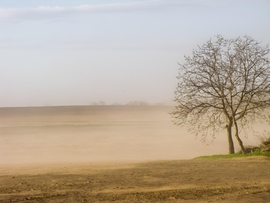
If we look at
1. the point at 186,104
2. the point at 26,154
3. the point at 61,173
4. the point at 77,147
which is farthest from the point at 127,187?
the point at 77,147

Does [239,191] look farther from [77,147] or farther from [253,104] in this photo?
[77,147]

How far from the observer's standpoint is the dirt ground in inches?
562

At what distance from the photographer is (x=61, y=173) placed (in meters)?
19.7

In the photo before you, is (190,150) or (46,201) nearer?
(46,201)

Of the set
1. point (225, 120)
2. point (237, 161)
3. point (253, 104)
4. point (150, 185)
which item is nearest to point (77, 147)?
point (225, 120)

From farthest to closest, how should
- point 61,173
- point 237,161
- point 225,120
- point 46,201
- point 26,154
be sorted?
point 26,154 < point 225,120 < point 237,161 < point 61,173 < point 46,201

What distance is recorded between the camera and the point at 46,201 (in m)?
13.7

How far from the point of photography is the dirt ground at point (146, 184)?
1428 cm

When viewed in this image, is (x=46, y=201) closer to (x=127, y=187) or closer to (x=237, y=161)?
(x=127, y=187)

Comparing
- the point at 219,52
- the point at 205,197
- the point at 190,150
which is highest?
the point at 219,52

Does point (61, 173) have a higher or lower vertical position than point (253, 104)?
lower

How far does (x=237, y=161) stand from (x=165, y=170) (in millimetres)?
4921

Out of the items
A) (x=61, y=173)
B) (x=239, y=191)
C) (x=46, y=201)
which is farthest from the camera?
(x=61, y=173)

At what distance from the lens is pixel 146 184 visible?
54.7 feet
